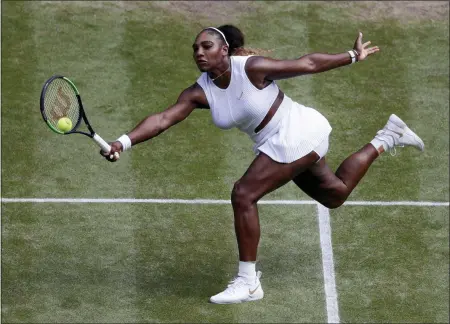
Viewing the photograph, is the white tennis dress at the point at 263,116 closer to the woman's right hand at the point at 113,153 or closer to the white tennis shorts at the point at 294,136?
the white tennis shorts at the point at 294,136

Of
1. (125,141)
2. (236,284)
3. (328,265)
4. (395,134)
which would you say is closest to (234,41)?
(125,141)

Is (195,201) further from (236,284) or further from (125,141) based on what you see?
(125,141)

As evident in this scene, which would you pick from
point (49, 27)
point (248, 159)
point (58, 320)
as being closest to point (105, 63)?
point (49, 27)

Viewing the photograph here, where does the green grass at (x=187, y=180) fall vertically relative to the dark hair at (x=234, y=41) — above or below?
below

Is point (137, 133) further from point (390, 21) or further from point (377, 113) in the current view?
point (390, 21)

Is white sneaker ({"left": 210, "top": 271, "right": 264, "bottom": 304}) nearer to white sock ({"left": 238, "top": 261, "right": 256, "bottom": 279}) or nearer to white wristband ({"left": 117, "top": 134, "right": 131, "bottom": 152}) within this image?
white sock ({"left": 238, "top": 261, "right": 256, "bottom": 279})

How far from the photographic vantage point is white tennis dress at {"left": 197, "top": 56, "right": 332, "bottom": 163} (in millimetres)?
14320

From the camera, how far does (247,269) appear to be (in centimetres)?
1455

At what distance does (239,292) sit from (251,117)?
1.71 meters

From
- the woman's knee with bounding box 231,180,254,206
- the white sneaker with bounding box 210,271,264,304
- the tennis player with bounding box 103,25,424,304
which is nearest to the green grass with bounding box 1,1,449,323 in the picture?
the white sneaker with bounding box 210,271,264,304

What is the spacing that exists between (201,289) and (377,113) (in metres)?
4.36

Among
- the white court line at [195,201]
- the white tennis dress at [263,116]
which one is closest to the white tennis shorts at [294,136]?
the white tennis dress at [263,116]

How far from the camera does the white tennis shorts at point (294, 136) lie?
47.4ft

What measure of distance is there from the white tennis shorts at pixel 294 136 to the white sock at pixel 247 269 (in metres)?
1.05
